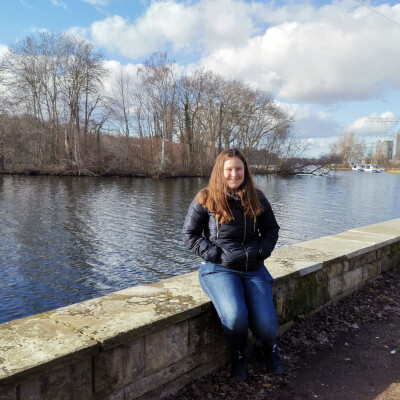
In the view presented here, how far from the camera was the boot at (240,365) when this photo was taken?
2.76m

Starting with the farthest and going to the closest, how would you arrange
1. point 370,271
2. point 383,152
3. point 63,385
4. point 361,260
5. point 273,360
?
point 383,152 → point 370,271 → point 361,260 → point 273,360 → point 63,385

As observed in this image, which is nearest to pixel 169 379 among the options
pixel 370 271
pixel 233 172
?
pixel 233 172

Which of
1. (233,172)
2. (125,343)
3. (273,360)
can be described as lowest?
(273,360)

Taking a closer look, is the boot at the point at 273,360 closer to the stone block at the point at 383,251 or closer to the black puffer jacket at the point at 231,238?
the black puffer jacket at the point at 231,238

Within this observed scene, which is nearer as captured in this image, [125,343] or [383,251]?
[125,343]

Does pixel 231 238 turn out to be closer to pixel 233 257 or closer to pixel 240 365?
pixel 233 257

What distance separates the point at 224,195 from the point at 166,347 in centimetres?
123

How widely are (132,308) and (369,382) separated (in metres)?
1.79

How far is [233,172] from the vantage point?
3186mm

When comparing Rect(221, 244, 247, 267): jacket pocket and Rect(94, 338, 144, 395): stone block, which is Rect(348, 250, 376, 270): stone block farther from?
Rect(94, 338, 144, 395): stone block

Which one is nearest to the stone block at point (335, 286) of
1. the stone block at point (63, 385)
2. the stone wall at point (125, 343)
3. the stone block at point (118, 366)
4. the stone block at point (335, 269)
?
the stone block at point (335, 269)

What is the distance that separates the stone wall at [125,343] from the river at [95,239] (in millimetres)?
4716

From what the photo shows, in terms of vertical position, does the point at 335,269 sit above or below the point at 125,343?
below

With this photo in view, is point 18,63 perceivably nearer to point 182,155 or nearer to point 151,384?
point 182,155
